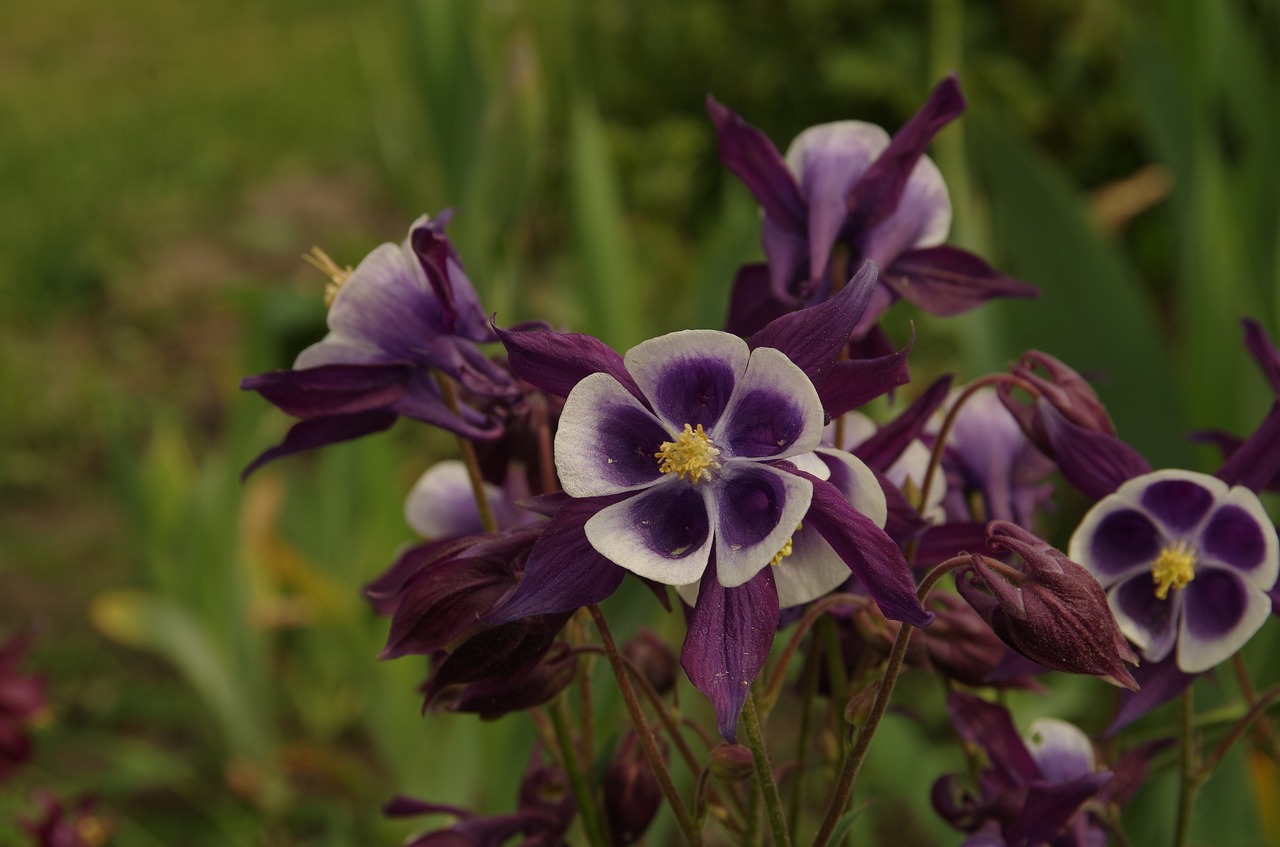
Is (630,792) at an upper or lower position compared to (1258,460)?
lower

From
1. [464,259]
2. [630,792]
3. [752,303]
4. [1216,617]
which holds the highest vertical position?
[464,259]

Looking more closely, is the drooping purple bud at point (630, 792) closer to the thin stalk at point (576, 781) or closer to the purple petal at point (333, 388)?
the thin stalk at point (576, 781)

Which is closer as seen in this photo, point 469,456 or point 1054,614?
point 1054,614

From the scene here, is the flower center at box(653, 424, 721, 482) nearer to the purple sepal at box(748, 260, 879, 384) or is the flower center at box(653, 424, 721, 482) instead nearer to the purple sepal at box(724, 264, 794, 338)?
the purple sepal at box(748, 260, 879, 384)

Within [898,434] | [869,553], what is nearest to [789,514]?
[869,553]

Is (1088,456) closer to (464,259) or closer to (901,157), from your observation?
(901,157)

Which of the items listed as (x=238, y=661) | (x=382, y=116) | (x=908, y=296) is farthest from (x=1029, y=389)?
(x=382, y=116)
